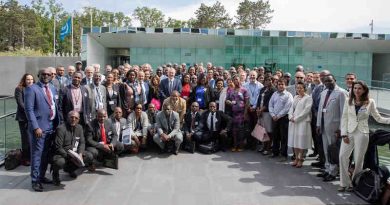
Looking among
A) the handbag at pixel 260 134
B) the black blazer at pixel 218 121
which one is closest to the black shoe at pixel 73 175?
the black blazer at pixel 218 121

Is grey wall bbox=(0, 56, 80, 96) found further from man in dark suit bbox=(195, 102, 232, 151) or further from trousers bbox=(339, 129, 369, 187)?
trousers bbox=(339, 129, 369, 187)

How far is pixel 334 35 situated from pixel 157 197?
26.9 m

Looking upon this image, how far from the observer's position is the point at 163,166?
23.4 ft

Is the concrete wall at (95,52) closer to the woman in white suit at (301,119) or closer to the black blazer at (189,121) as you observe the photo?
the black blazer at (189,121)

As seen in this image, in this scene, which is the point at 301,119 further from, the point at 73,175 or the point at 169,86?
the point at 73,175

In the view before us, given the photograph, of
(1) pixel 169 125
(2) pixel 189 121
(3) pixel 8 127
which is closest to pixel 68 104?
(3) pixel 8 127

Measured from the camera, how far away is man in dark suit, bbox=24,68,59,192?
555 centimetres

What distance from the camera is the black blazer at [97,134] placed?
21.5 ft

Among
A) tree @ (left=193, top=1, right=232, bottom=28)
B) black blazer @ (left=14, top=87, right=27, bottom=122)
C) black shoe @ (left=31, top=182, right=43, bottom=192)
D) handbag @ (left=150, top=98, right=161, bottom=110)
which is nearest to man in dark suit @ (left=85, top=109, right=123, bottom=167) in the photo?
black shoe @ (left=31, top=182, right=43, bottom=192)

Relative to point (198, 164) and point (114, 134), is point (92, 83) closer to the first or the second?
point (114, 134)

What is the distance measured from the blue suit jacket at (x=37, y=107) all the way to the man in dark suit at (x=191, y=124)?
3.08m

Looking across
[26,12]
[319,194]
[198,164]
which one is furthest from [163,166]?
[26,12]

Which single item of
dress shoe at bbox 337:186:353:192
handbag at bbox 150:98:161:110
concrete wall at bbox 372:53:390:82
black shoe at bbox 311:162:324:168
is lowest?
dress shoe at bbox 337:186:353:192

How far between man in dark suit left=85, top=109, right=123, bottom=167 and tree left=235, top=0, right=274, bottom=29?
4163 centimetres
